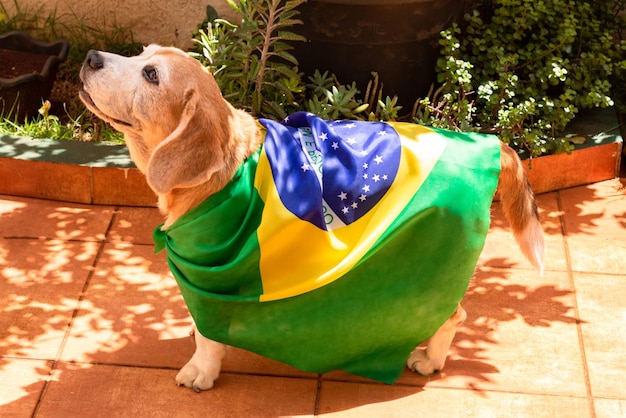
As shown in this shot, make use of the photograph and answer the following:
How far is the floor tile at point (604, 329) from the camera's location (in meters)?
5.03

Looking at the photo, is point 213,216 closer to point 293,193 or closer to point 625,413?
point 293,193

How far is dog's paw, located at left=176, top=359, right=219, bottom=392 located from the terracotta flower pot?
2.87 meters

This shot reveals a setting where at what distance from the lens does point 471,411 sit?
484 centimetres

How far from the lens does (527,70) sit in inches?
277

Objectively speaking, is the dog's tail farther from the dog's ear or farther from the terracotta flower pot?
the terracotta flower pot

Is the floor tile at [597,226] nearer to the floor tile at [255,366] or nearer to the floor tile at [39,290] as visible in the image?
the floor tile at [255,366]

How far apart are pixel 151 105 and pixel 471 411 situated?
2163 mm

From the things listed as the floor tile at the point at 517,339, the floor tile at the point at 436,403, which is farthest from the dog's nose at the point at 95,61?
the floor tile at the point at 517,339

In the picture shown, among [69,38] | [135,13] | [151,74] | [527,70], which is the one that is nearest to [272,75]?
[135,13]

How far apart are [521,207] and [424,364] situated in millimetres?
1010

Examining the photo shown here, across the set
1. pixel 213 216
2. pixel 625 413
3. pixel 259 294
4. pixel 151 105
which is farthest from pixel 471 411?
pixel 151 105

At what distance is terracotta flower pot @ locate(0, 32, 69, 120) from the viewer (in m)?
6.90

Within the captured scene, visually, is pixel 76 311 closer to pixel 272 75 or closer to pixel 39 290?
pixel 39 290

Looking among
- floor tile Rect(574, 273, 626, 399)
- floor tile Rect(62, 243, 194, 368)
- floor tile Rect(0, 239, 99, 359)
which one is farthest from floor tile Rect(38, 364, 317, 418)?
floor tile Rect(574, 273, 626, 399)
